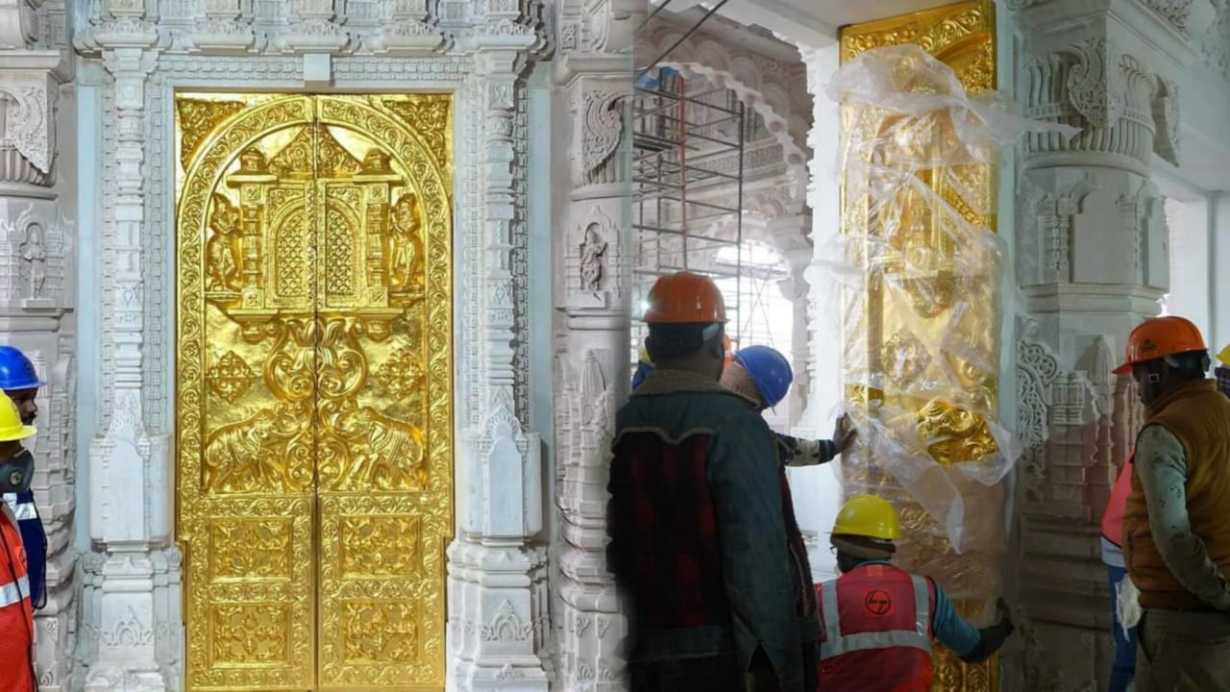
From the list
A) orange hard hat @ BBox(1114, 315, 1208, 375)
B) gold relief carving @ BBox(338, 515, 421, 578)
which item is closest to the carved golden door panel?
orange hard hat @ BBox(1114, 315, 1208, 375)

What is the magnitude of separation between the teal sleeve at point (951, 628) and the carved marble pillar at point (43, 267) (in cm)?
253

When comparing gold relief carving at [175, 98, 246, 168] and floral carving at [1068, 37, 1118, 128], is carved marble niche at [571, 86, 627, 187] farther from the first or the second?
floral carving at [1068, 37, 1118, 128]

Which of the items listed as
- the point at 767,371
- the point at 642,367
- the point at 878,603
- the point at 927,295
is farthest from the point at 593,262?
the point at 642,367

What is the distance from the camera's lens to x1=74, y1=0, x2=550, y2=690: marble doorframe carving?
289 centimetres

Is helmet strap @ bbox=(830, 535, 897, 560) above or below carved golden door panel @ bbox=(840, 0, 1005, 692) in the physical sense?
below

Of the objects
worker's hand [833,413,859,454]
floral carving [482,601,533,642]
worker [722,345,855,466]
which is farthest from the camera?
floral carving [482,601,533,642]

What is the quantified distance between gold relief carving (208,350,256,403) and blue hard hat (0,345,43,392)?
55 cm

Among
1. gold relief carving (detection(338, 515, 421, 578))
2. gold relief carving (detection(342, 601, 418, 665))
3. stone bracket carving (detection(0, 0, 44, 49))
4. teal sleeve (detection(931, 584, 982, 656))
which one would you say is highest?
stone bracket carving (detection(0, 0, 44, 49))

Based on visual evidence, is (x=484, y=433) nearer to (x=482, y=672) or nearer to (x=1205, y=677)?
(x=482, y=672)

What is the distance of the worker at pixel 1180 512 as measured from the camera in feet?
4.80

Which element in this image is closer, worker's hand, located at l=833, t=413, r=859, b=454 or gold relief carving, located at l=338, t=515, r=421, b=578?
worker's hand, located at l=833, t=413, r=859, b=454

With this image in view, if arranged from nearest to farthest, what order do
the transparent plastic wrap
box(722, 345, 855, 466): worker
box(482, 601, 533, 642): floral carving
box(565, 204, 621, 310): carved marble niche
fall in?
box(722, 345, 855, 466): worker < the transparent plastic wrap < box(565, 204, 621, 310): carved marble niche < box(482, 601, 533, 642): floral carving

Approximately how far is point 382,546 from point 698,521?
259 centimetres

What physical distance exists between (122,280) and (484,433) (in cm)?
119
